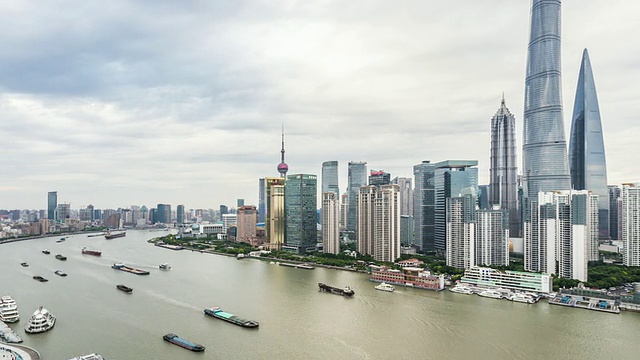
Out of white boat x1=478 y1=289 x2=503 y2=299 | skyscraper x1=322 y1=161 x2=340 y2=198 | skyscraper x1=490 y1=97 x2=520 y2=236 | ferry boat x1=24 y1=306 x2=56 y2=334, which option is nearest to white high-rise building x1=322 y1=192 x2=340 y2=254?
white boat x1=478 y1=289 x2=503 y2=299

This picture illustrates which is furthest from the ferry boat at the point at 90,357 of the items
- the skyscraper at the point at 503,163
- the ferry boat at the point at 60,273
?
the skyscraper at the point at 503,163

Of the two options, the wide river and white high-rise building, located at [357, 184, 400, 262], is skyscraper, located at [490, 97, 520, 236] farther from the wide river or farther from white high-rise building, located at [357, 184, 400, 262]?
the wide river

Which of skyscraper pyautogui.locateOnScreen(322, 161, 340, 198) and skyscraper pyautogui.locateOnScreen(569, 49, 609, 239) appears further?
skyscraper pyautogui.locateOnScreen(322, 161, 340, 198)

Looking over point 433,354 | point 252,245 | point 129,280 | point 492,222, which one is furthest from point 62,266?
point 492,222

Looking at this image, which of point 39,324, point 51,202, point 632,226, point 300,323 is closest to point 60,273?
point 39,324

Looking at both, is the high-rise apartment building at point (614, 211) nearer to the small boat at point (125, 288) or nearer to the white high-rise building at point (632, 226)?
the white high-rise building at point (632, 226)

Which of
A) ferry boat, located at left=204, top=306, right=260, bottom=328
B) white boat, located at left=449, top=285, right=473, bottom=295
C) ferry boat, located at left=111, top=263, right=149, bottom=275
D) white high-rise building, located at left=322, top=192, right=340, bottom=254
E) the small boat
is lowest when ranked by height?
ferry boat, located at left=111, top=263, right=149, bottom=275

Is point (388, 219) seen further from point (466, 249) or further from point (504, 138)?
point (504, 138)
